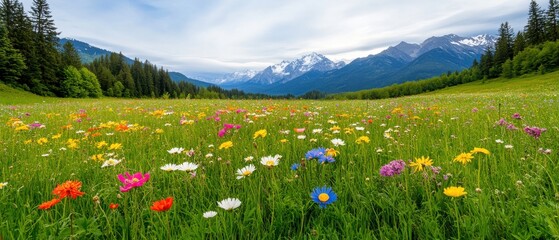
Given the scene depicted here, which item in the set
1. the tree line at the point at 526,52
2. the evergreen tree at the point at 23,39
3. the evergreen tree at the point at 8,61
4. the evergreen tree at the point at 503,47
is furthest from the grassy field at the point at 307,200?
the evergreen tree at the point at 503,47

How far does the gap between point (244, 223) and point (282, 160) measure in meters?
1.15

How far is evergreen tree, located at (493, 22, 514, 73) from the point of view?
239 ft

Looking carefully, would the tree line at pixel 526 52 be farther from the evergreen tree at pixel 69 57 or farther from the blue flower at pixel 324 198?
the evergreen tree at pixel 69 57

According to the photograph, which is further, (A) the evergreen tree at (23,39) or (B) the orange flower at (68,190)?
(A) the evergreen tree at (23,39)

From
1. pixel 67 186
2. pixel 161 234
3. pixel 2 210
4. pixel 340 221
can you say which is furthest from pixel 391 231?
pixel 2 210

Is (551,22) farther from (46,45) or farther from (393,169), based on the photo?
(46,45)

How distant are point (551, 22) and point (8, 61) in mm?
110843

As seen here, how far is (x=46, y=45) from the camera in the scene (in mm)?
55250

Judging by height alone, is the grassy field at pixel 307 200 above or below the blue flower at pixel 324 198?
below

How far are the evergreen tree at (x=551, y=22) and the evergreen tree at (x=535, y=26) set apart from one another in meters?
1.08

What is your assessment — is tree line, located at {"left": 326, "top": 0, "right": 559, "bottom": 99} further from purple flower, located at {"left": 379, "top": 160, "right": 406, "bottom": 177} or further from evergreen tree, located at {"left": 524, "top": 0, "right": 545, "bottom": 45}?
purple flower, located at {"left": 379, "top": 160, "right": 406, "bottom": 177}

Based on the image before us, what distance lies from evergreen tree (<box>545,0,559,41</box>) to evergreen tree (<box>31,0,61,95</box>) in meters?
108

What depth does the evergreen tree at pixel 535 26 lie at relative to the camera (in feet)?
231

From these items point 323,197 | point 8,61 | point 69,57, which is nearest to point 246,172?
point 323,197
